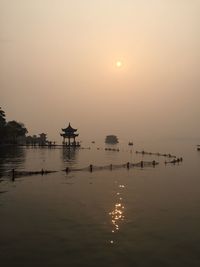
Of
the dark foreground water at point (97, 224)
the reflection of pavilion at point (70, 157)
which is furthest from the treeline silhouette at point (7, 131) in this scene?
the dark foreground water at point (97, 224)

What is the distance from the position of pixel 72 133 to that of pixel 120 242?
116846 millimetres

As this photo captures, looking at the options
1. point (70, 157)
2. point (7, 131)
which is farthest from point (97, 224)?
point (7, 131)

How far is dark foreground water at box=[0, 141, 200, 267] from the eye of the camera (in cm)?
2142

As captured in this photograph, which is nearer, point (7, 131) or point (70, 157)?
point (70, 157)

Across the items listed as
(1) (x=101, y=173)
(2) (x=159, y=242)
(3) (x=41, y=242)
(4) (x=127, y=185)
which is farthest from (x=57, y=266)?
(1) (x=101, y=173)

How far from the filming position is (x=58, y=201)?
3722cm

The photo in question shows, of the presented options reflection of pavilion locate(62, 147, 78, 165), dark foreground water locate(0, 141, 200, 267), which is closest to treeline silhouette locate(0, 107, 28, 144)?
reflection of pavilion locate(62, 147, 78, 165)

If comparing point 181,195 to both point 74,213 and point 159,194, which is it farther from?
point 74,213

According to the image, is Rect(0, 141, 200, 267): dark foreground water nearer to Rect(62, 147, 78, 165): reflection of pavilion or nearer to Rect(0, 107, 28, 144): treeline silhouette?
Rect(62, 147, 78, 165): reflection of pavilion

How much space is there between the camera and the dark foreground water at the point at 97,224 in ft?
70.3

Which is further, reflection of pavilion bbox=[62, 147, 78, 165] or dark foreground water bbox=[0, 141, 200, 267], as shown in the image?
reflection of pavilion bbox=[62, 147, 78, 165]

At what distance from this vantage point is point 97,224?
28.6m

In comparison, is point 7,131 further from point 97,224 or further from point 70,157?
point 97,224

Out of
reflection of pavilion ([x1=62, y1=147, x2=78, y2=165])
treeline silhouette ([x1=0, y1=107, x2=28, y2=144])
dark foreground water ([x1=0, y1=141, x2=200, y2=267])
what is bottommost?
dark foreground water ([x1=0, y1=141, x2=200, y2=267])
